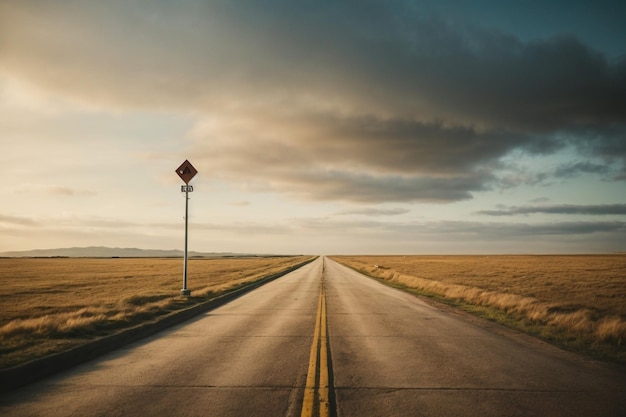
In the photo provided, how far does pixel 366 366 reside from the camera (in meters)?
6.77

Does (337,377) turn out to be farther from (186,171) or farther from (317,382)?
(186,171)

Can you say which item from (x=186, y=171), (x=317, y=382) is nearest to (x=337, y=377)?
(x=317, y=382)

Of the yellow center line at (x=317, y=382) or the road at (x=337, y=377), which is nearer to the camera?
the yellow center line at (x=317, y=382)

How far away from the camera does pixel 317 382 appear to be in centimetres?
583

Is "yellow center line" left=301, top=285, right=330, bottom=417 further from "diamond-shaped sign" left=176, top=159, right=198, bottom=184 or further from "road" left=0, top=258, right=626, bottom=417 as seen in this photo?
"diamond-shaped sign" left=176, top=159, right=198, bottom=184

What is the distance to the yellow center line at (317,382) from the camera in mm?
4715

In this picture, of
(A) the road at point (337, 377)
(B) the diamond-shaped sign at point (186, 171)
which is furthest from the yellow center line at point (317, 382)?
(B) the diamond-shaped sign at point (186, 171)

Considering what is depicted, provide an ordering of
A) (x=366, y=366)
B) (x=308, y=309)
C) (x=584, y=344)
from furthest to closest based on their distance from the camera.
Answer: (x=308, y=309), (x=584, y=344), (x=366, y=366)

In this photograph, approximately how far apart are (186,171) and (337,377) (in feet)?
50.1

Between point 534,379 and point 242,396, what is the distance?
4729mm

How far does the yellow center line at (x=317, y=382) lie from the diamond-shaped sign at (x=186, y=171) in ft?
39.8

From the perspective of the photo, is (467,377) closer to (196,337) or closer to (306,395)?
(306,395)

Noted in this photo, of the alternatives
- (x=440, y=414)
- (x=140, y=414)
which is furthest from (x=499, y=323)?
(x=140, y=414)

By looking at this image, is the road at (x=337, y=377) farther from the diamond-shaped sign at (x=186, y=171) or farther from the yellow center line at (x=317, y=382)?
the diamond-shaped sign at (x=186, y=171)
